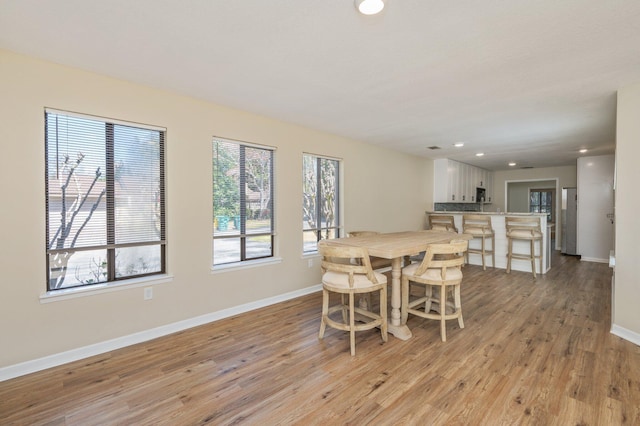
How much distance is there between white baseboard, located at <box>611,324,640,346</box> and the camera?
8.60 ft

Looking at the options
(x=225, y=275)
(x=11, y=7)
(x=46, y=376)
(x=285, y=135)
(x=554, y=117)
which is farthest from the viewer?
(x=285, y=135)

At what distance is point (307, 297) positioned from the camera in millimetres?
4000

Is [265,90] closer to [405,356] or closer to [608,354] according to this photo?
[405,356]

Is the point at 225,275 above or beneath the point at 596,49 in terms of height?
beneath

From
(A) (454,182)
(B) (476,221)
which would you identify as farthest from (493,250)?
(A) (454,182)

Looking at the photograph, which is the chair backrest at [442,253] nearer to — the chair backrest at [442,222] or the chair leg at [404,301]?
the chair leg at [404,301]

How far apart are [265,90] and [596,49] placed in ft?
8.39

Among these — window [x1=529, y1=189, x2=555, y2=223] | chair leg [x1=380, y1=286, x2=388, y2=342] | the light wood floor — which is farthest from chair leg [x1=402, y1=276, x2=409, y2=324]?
window [x1=529, y1=189, x2=555, y2=223]

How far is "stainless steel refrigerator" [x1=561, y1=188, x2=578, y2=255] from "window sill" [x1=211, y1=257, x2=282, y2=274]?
7.15 metres

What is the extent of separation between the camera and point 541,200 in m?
9.90

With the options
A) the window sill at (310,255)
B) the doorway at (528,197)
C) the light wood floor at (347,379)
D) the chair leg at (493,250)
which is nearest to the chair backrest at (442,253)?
the light wood floor at (347,379)

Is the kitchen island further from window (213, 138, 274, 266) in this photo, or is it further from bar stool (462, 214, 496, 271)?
window (213, 138, 274, 266)

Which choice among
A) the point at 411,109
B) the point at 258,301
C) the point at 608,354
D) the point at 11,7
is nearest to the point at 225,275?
the point at 258,301

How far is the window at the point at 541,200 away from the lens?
973 cm
